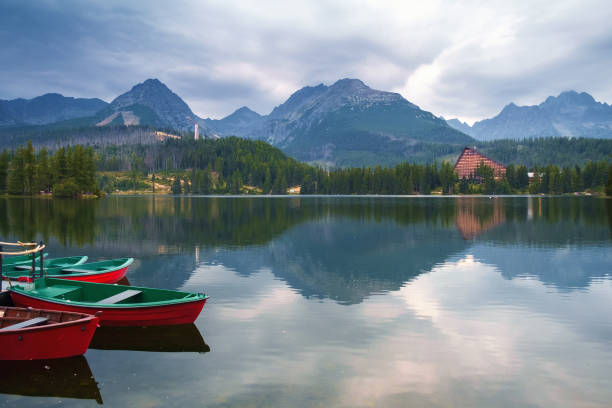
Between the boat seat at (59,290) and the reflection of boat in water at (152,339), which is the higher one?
the boat seat at (59,290)

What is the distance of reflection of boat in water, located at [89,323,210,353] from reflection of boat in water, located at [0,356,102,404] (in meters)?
1.96

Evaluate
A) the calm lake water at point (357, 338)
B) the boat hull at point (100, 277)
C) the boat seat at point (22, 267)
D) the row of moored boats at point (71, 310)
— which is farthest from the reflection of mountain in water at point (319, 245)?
the row of moored boats at point (71, 310)

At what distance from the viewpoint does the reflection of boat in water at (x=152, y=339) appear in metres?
19.0

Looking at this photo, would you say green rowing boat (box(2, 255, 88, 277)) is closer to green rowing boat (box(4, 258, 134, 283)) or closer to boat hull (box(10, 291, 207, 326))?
green rowing boat (box(4, 258, 134, 283))

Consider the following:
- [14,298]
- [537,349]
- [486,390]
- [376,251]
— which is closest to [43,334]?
[14,298]

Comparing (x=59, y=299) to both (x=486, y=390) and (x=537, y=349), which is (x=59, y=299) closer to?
(x=486, y=390)

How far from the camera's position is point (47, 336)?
16703mm

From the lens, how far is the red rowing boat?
16.5m

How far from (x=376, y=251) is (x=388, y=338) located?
2816cm

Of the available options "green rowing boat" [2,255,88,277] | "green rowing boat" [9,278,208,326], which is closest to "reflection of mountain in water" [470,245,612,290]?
"green rowing boat" [9,278,208,326]

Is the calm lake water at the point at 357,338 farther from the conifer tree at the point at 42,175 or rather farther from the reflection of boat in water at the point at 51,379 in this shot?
the conifer tree at the point at 42,175

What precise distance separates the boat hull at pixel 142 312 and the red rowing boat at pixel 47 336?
9.12ft

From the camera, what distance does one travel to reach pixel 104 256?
1741 inches

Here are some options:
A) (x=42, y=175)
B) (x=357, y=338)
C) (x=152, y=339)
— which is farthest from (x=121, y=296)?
(x=42, y=175)
